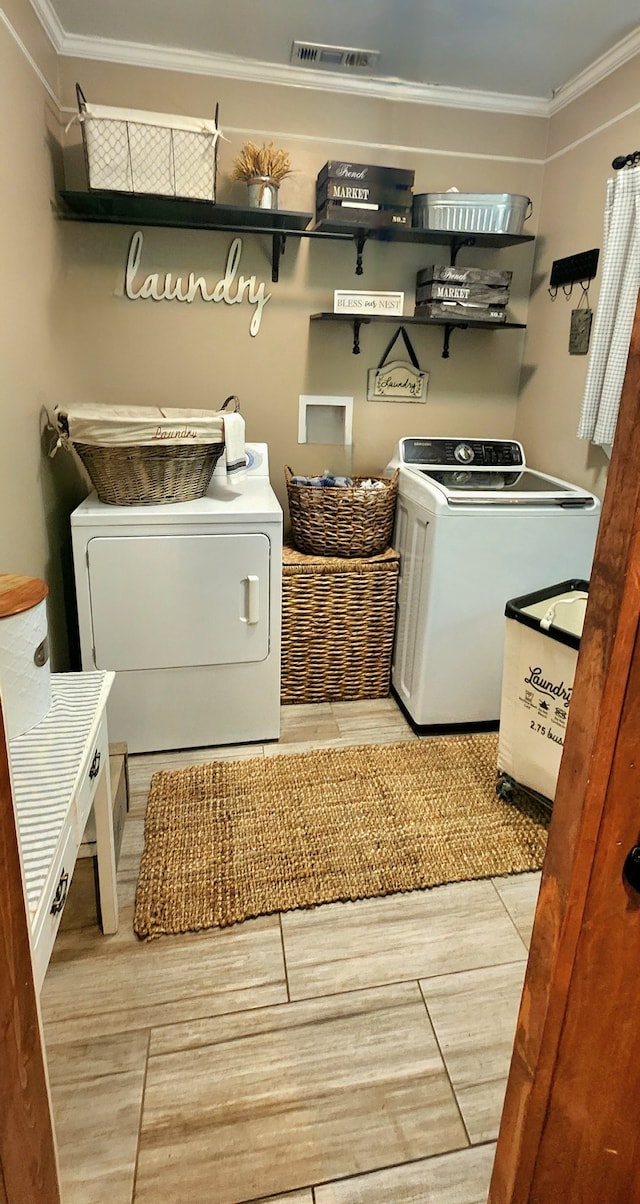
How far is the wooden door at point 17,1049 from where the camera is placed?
2.08 feet

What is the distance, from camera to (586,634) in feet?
2.09

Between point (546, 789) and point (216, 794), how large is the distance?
1.00 m

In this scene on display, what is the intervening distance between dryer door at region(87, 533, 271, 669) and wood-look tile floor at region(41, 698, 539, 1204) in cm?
69

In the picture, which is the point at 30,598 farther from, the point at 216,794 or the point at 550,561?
the point at 550,561

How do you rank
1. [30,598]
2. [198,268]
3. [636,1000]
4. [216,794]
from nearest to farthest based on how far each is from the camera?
[636,1000], [30,598], [216,794], [198,268]

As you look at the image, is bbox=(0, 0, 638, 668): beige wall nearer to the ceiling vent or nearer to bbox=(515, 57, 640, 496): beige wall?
bbox=(515, 57, 640, 496): beige wall

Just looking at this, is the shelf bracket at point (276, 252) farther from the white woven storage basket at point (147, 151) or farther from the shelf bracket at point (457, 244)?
the shelf bracket at point (457, 244)

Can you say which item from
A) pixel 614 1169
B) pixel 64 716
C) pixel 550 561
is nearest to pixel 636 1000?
pixel 614 1169

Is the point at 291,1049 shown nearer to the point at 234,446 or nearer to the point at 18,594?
the point at 18,594

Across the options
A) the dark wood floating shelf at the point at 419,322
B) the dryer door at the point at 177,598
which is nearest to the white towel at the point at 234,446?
the dryer door at the point at 177,598

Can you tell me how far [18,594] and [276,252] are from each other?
6.55 feet

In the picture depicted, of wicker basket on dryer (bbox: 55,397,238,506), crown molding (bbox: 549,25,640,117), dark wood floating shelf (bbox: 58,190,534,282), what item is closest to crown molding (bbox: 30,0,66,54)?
dark wood floating shelf (bbox: 58,190,534,282)

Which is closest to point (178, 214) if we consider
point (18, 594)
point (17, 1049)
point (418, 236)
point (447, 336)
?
point (418, 236)

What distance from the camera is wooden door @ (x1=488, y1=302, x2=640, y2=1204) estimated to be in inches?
23.5
